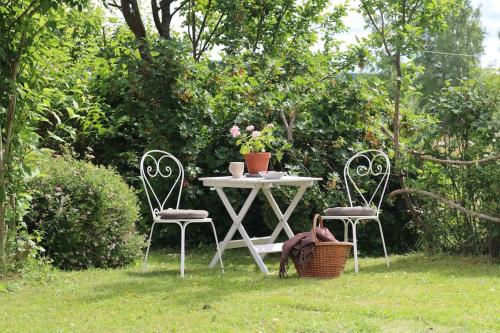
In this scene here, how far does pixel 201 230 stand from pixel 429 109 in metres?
2.66

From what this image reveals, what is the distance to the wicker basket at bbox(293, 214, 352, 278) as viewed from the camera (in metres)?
5.85

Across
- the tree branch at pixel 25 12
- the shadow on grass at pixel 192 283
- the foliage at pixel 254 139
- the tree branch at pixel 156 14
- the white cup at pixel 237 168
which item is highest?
the tree branch at pixel 156 14

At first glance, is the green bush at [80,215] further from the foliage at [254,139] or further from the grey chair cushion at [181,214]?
the foliage at [254,139]

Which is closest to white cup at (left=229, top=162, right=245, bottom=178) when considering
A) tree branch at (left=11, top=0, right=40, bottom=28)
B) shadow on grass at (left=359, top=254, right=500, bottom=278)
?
shadow on grass at (left=359, top=254, right=500, bottom=278)

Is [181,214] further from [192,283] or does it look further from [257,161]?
[257,161]

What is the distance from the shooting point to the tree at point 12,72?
565 cm

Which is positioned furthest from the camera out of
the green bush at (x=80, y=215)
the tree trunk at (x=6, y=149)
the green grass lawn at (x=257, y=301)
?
the green bush at (x=80, y=215)

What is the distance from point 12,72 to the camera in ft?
18.7

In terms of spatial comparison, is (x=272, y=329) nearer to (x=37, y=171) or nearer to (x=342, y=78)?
(x=37, y=171)

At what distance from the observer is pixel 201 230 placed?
8.16 metres

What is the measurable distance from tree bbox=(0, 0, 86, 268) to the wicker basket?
224cm

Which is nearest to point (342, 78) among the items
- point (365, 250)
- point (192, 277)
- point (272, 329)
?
point (365, 250)

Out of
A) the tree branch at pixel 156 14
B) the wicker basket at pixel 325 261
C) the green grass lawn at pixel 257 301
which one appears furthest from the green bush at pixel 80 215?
the tree branch at pixel 156 14

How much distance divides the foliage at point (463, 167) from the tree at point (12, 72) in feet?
11.5
